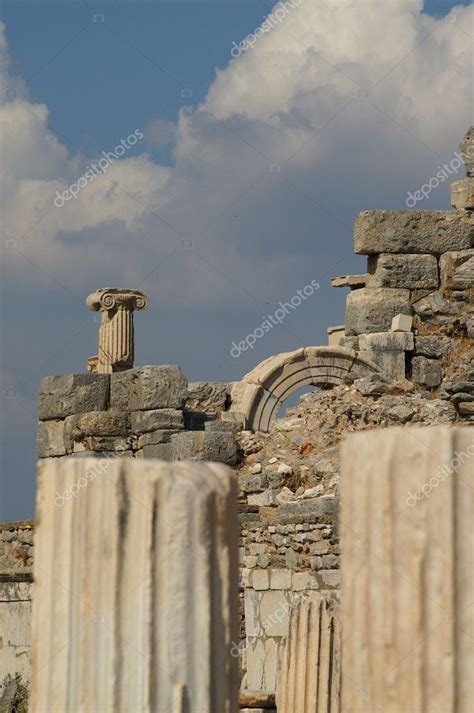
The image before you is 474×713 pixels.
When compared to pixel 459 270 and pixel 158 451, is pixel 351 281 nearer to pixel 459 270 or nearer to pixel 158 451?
pixel 459 270

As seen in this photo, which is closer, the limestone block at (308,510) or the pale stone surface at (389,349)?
the limestone block at (308,510)

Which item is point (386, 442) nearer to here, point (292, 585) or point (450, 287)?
point (292, 585)

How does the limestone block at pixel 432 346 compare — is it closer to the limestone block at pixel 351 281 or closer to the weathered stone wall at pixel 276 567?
the limestone block at pixel 351 281

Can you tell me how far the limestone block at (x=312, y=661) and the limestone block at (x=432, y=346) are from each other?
24.9 feet

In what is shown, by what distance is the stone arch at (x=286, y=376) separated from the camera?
14852 mm

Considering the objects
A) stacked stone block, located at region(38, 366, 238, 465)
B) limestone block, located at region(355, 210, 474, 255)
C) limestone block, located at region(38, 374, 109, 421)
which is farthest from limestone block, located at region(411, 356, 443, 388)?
limestone block, located at region(38, 374, 109, 421)

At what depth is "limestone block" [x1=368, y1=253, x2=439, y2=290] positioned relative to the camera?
1562 cm

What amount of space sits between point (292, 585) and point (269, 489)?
127cm

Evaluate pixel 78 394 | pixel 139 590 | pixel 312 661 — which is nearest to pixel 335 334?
pixel 78 394

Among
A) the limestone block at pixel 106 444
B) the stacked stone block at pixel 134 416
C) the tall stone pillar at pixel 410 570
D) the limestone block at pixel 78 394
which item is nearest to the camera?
the tall stone pillar at pixel 410 570

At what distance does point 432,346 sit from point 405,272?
80cm

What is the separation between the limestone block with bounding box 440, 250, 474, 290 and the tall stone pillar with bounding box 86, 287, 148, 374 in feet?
11.3

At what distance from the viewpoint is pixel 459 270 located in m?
15.7

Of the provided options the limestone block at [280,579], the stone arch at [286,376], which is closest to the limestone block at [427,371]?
the stone arch at [286,376]
